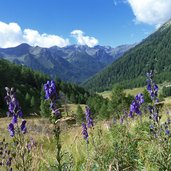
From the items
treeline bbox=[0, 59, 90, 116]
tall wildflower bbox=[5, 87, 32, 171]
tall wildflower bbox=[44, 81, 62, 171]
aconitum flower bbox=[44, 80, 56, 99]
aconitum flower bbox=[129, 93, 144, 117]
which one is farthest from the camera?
treeline bbox=[0, 59, 90, 116]

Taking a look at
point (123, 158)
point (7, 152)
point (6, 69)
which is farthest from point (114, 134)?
point (6, 69)

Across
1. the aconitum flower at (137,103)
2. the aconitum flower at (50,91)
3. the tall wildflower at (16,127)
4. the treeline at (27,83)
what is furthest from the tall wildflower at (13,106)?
the treeline at (27,83)

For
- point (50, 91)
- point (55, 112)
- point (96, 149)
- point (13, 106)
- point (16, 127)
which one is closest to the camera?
point (55, 112)

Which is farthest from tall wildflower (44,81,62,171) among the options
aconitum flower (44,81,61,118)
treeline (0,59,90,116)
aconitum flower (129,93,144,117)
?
treeline (0,59,90,116)

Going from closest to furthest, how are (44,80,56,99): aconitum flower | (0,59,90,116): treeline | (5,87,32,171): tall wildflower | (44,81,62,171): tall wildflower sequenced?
1. (44,81,62,171): tall wildflower
2. (44,80,56,99): aconitum flower
3. (5,87,32,171): tall wildflower
4. (0,59,90,116): treeline

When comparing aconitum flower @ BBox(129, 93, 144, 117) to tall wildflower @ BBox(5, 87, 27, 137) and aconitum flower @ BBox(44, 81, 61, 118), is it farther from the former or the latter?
aconitum flower @ BBox(44, 81, 61, 118)

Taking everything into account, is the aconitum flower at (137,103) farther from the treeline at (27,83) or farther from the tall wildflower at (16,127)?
the treeline at (27,83)

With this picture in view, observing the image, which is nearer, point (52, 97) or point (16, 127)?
point (52, 97)

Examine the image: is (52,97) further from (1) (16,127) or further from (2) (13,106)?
(1) (16,127)

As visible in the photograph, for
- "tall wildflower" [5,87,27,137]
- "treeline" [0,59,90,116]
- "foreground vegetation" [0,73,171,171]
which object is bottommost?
"foreground vegetation" [0,73,171,171]

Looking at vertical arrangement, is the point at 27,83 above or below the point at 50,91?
above

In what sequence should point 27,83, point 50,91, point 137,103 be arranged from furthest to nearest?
point 27,83 → point 137,103 → point 50,91

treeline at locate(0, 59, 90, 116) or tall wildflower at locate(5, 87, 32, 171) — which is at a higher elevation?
treeline at locate(0, 59, 90, 116)

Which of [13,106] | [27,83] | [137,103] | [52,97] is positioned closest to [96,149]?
[137,103]
